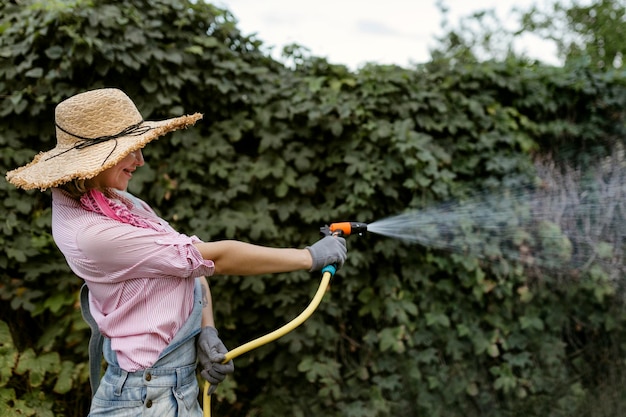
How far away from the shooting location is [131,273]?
1864mm

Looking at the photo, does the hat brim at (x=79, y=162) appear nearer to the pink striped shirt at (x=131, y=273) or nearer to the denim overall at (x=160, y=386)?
the pink striped shirt at (x=131, y=273)

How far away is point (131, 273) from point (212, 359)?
17.1 inches

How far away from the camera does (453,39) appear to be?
22.7ft

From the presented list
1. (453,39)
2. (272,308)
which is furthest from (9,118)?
(453,39)

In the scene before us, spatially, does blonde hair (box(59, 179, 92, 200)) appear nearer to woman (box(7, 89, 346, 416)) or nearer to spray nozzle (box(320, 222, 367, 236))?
woman (box(7, 89, 346, 416))

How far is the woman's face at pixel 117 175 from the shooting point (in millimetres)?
1938

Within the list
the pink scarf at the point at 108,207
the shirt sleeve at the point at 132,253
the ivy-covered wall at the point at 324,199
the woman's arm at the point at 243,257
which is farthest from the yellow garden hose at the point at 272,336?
the ivy-covered wall at the point at 324,199

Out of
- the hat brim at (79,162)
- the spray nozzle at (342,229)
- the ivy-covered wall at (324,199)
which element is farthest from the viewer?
the ivy-covered wall at (324,199)

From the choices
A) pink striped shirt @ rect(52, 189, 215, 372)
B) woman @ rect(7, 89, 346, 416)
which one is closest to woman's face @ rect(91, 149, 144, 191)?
woman @ rect(7, 89, 346, 416)

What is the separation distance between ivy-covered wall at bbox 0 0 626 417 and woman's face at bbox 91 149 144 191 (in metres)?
1.50

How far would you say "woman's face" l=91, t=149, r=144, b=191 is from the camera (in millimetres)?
1938

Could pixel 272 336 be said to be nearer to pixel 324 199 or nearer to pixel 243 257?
pixel 243 257

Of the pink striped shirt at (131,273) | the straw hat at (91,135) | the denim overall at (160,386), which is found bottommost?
the denim overall at (160,386)

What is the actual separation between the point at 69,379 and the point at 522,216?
3.18 meters
